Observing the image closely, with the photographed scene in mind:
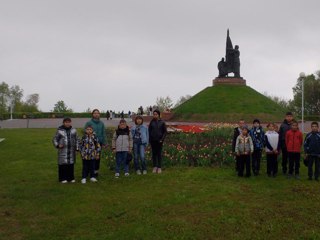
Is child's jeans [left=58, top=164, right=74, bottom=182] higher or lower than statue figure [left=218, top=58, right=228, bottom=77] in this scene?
lower

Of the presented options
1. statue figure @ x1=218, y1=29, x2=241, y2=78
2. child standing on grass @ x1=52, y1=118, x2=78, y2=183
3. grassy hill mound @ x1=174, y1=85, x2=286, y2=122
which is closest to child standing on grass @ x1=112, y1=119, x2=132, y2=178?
child standing on grass @ x1=52, y1=118, x2=78, y2=183

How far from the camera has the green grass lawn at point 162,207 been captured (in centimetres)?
599

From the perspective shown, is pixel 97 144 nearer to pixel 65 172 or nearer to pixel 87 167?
pixel 87 167

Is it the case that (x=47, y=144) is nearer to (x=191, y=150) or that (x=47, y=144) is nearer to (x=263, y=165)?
(x=191, y=150)

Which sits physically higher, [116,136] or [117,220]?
[116,136]

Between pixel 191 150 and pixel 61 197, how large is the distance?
5555 mm

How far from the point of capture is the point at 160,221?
20.8 feet

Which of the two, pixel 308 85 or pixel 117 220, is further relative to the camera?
pixel 308 85

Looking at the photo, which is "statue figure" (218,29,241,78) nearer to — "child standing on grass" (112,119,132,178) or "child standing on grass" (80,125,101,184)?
"child standing on grass" (112,119,132,178)

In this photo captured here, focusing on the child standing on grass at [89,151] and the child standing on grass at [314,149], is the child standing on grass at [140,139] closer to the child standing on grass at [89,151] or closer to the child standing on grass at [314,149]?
the child standing on grass at [89,151]

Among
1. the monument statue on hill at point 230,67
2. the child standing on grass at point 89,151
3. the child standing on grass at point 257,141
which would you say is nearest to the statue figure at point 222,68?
the monument statue on hill at point 230,67

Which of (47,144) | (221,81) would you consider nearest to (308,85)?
(221,81)

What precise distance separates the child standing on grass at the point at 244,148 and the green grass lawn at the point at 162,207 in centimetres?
47

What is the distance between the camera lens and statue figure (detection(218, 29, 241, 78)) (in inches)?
1483
